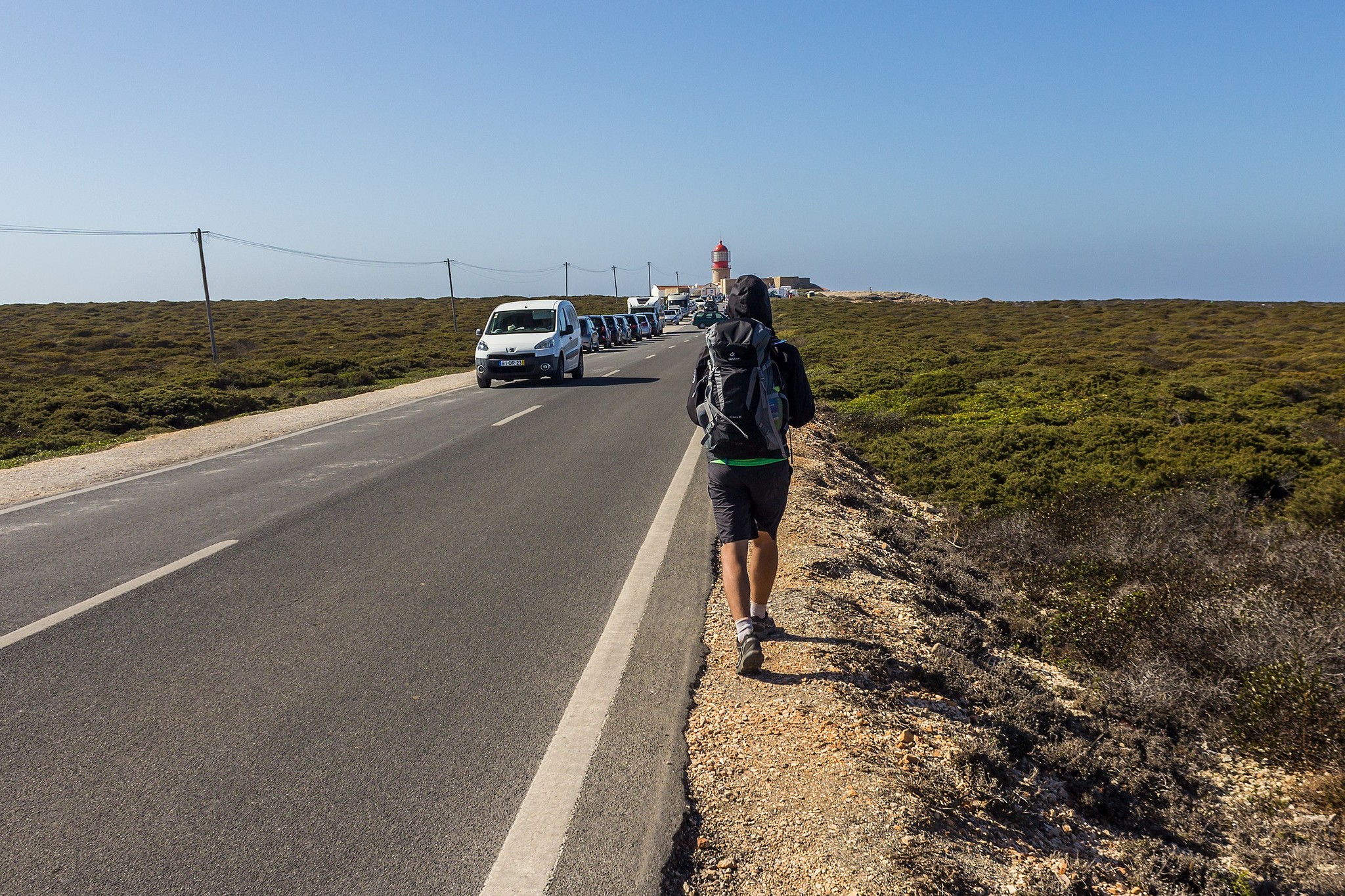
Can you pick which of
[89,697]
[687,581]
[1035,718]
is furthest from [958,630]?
[89,697]

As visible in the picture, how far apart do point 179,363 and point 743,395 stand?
37.4m

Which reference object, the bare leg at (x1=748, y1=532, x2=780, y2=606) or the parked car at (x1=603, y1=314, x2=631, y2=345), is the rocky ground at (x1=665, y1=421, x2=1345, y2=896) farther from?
the parked car at (x1=603, y1=314, x2=631, y2=345)

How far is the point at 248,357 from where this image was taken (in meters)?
40.3

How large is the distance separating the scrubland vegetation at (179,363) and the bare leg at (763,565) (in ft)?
43.3

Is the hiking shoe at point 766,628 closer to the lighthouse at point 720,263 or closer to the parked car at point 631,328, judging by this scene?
the parked car at point 631,328

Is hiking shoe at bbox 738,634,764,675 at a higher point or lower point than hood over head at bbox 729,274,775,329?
lower

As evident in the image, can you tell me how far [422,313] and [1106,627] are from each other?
83.0 metres

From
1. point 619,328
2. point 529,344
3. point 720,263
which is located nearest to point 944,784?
point 529,344

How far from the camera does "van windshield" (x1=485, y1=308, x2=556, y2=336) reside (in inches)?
797

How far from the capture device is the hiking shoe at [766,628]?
4598 millimetres

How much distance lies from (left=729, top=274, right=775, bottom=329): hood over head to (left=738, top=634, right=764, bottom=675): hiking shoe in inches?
58.3

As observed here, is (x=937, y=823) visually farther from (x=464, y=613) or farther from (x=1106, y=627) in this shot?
(x=1106, y=627)

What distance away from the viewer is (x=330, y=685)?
4043 millimetres

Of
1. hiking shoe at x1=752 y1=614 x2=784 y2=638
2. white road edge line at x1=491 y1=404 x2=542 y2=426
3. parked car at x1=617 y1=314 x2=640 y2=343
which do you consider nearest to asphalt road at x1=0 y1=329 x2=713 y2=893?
hiking shoe at x1=752 y1=614 x2=784 y2=638
